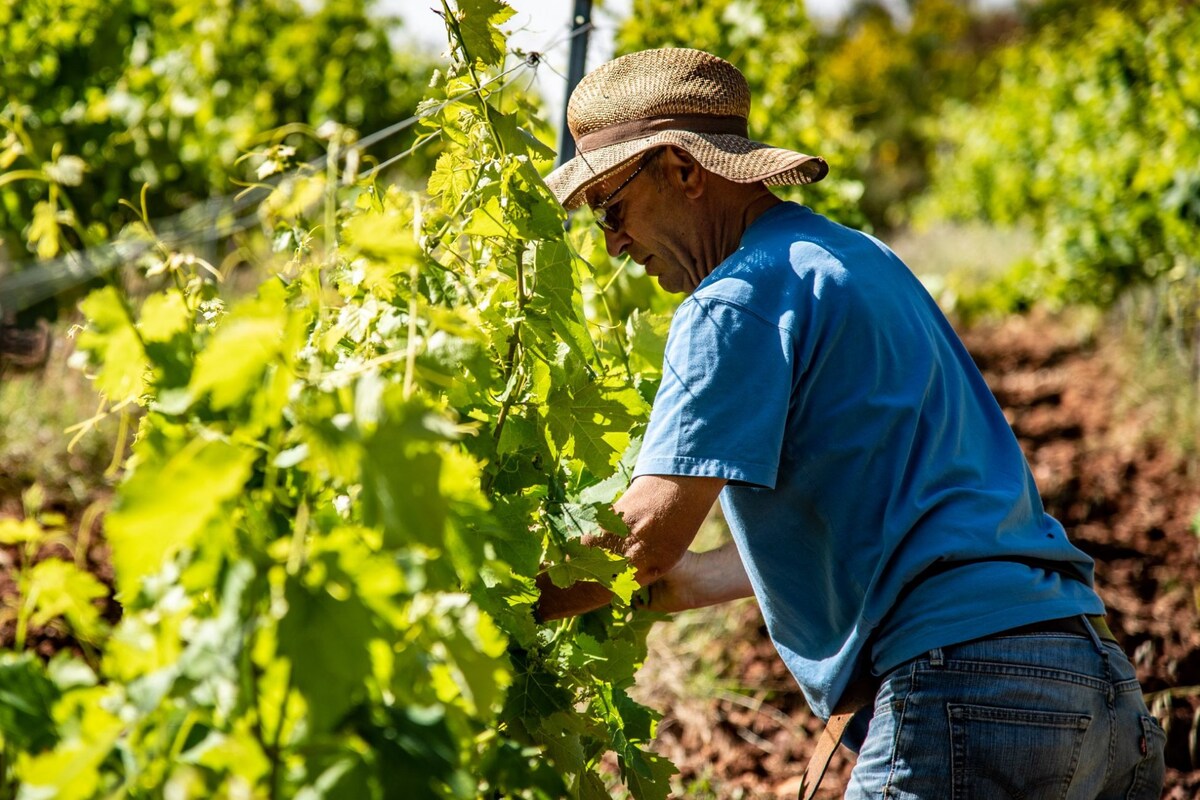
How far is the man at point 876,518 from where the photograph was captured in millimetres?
1573

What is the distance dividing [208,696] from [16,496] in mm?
4053

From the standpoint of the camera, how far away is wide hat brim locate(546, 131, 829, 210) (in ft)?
5.61

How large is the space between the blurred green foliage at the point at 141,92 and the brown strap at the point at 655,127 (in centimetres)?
300

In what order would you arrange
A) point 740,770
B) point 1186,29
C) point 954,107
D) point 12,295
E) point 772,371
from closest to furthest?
point 772,371
point 740,770
point 12,295
point 1186,29
point 954,107

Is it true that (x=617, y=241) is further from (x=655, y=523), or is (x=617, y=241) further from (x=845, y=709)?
(x=845, y=709)

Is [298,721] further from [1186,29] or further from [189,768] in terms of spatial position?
[1186,29]

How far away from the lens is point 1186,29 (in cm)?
736

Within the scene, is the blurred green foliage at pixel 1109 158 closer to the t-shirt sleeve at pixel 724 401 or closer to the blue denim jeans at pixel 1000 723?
the blue denim jeans at pixel 1000 723

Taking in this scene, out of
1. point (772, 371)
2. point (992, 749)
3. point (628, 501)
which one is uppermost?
point (772, 371)

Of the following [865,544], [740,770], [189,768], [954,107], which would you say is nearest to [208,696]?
[189,768]

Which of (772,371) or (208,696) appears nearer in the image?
(208,696)

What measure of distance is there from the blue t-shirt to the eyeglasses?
0.22m

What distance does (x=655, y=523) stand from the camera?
5.22ft

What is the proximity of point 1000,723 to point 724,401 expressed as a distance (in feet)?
1.94
